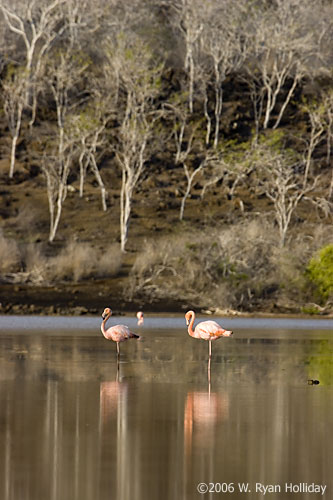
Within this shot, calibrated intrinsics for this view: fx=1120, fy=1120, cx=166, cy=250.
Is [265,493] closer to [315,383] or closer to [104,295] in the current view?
[315,383]

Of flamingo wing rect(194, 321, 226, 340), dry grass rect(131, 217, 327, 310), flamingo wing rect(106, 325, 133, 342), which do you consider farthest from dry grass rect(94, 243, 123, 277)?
flamingo wing rect(194, 321, 226, 340)

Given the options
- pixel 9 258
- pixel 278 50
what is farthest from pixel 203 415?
pixel 278 50

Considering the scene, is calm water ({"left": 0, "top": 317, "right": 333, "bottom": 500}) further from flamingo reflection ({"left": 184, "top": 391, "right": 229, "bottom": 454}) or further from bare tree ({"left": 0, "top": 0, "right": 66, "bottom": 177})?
bare tree ({"left": 0, "top": 0, "right": 66, "bottom": 177})

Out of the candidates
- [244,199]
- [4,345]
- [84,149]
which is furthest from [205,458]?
[244,199]

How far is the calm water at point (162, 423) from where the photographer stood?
30.9ft

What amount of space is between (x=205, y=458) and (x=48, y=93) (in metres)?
58.8

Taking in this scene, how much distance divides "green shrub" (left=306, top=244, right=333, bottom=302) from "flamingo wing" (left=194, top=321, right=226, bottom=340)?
1694cm

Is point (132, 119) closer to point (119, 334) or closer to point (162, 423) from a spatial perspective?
point (119, 334)

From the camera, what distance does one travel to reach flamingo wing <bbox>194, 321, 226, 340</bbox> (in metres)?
19.2

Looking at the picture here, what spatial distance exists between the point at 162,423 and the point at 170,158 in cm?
4949

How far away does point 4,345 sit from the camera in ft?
75.5

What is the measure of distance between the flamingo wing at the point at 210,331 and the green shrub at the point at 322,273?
1694 cm

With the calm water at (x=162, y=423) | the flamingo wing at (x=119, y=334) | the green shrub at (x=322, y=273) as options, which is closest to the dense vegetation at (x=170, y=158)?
the green shrub at (x=322, y=273)

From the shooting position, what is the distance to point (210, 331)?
19344 mm
